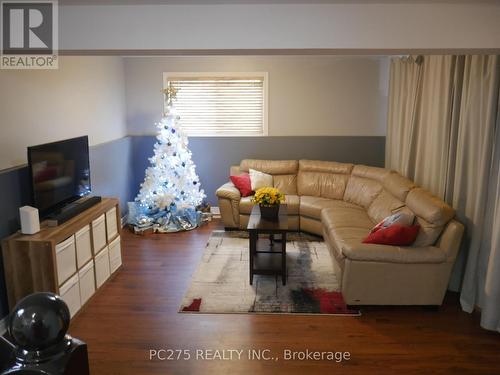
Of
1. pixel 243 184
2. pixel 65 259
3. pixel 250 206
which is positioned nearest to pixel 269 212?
pixel 250 206

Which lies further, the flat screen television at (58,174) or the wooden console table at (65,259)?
the flat screen television at (58,174)

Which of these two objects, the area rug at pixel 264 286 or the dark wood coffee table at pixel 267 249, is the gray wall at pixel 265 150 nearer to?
the area rug at pixel 264 286

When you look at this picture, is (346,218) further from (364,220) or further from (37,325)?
(37,325)

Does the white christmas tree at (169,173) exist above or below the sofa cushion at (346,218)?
above

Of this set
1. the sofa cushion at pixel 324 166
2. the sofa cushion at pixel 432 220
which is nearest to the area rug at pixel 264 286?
the sofa cushion at pixel 432 220

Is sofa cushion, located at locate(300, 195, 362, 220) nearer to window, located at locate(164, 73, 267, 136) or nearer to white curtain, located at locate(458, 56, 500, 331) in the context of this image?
window, located at locate(164, 73, 267, 136)

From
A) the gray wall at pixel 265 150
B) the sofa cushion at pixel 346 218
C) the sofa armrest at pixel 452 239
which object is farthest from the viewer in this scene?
the gray wall at pixel 265 150

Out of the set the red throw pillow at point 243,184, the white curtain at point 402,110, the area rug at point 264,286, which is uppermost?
the white curtain at point 402,110

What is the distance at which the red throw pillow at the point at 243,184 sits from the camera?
20.5 ft

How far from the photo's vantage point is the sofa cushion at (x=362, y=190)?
19.0 ft

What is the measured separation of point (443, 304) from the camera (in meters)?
4.10

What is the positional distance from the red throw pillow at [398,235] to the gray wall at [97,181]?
3086mm

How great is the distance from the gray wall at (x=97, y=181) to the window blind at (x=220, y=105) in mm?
1063

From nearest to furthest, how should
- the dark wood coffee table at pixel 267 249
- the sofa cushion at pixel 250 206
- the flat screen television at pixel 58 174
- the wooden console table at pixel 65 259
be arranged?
1. the wooden console table at pixel 65 259
2. the flat screen television at pixel 58 174
3. the dark wood coffee table at pixel 267 249
4. the sofa cushion at pixel 250 206
